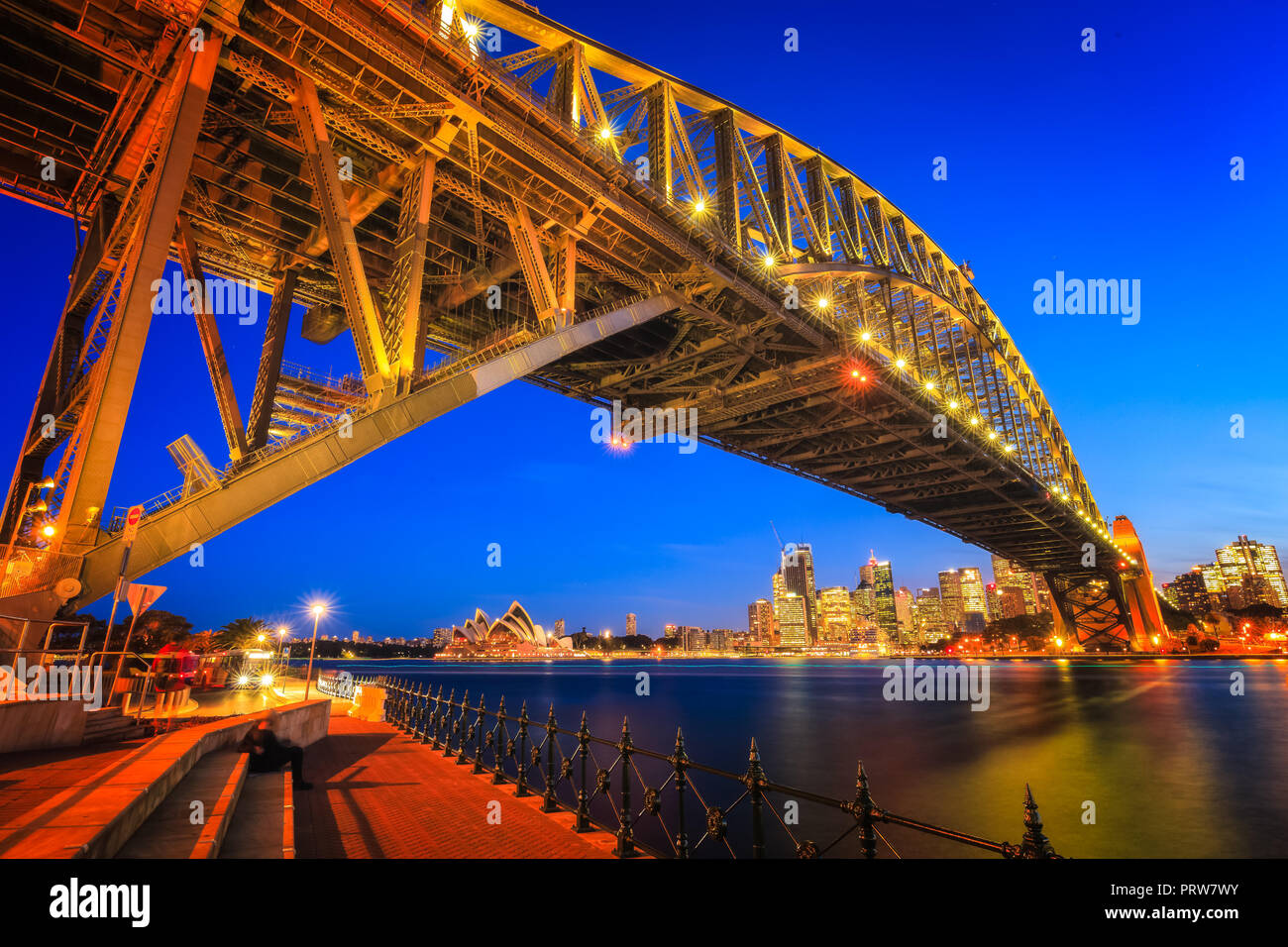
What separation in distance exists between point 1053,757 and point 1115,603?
257ft

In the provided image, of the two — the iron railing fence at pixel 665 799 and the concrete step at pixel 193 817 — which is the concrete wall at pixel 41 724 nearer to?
the concrete step at pixel 193 817

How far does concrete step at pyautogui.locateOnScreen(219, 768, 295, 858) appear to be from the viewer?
19.4 feet

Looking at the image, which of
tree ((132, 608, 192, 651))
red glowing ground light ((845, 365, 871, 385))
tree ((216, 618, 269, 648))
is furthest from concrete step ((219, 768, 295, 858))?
tree ((216, 618, 269, 648))

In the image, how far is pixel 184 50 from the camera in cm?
1036

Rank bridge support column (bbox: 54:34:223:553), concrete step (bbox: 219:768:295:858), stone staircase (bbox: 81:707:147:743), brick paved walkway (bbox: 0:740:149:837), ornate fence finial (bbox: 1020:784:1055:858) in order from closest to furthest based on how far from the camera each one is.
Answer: ornate fence finial (bbox: 1020:784:1055:858) → brick paved walkway (bbox: 0:740:149:837) → concrete step (bbox: 219:768:295:858) → bridge support column (bbox: 54:34:223:553) → stone staircase (bbox: 81:707:147:743)

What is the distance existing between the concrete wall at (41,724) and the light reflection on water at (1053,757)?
14.9 m

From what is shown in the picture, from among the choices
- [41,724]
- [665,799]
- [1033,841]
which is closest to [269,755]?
[41,724]

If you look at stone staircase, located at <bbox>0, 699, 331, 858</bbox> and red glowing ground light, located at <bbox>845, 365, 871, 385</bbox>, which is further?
red glowing ground light, located at <bbox>845, 365, 871, 385</bbox>

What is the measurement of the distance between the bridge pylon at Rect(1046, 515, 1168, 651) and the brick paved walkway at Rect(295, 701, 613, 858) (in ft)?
268

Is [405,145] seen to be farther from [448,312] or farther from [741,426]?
[741,426]

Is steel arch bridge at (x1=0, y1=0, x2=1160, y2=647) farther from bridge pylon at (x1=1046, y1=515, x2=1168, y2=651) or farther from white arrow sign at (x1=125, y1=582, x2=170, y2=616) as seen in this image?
bridge pylon at (x1=1046, y1=515, x2=1168, y2=651)
